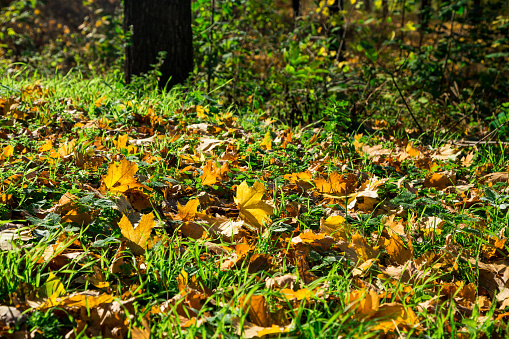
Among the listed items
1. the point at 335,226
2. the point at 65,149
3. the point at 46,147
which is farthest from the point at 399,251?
the point at 46,147

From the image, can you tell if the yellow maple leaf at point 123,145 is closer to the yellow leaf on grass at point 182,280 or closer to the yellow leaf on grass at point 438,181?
the yellow leaf on grass at point 182,280

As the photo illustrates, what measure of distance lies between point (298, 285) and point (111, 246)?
794 mm

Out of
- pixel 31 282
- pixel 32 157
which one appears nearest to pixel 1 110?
pixel 32 157

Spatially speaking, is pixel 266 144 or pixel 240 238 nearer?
pixel 240 238

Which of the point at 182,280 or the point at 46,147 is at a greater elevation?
the point at 46,147

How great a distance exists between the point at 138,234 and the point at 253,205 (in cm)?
58

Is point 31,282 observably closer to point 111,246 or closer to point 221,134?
point 111,246

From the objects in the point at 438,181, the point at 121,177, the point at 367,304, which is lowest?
the point at 438,181

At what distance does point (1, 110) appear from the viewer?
3.04 m

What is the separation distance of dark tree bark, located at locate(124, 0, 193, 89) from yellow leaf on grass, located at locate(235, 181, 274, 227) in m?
2.94

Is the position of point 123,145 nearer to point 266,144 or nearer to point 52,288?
point 266,144

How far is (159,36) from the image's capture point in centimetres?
457

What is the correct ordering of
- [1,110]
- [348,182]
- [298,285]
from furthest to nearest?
[1,110] < [348,182] < [298,285]

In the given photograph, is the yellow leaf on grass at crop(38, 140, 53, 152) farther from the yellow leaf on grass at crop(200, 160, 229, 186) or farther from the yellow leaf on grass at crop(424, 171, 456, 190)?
the yellow leaf on grass at crop(424, 171, 456, 190)
